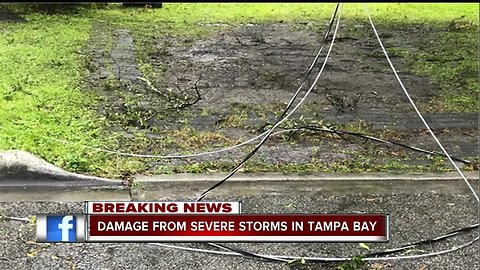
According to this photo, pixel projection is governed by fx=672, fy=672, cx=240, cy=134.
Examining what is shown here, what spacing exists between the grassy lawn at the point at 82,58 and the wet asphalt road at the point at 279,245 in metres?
0.49

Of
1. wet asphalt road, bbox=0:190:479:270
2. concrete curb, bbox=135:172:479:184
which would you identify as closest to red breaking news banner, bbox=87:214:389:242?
wet asphalt road, bbox=0:190:479:270

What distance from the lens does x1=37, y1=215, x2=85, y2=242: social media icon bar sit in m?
2.73

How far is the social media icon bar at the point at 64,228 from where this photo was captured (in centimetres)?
273

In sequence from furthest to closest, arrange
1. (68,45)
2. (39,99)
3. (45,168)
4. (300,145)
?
1. (68,45)
2. (39,99)
3. (300,145)
4. (45,168)

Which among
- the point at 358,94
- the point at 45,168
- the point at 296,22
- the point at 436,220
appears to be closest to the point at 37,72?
the point at 45,168

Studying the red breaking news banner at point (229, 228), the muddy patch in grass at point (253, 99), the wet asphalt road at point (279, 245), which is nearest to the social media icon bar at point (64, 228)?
the red breaking news banner at point (229, 228)

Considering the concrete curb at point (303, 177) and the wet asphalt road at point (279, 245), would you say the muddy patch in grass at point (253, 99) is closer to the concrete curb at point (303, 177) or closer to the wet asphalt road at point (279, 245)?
the concrete curb at point (303, 177)

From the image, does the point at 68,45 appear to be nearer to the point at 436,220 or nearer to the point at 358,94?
the point at 358,94

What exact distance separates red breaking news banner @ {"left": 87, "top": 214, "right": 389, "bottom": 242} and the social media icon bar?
0.05 metres

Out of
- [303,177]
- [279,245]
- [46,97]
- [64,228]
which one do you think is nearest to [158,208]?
[64,228]

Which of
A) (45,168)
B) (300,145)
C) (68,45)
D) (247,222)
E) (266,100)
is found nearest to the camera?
(247,222)

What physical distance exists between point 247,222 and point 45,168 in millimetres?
1624

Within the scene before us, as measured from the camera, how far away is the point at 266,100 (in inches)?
220

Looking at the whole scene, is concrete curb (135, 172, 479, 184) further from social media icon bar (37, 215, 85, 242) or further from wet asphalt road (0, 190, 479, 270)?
social media icon bar (37, 215, 85, 242)
